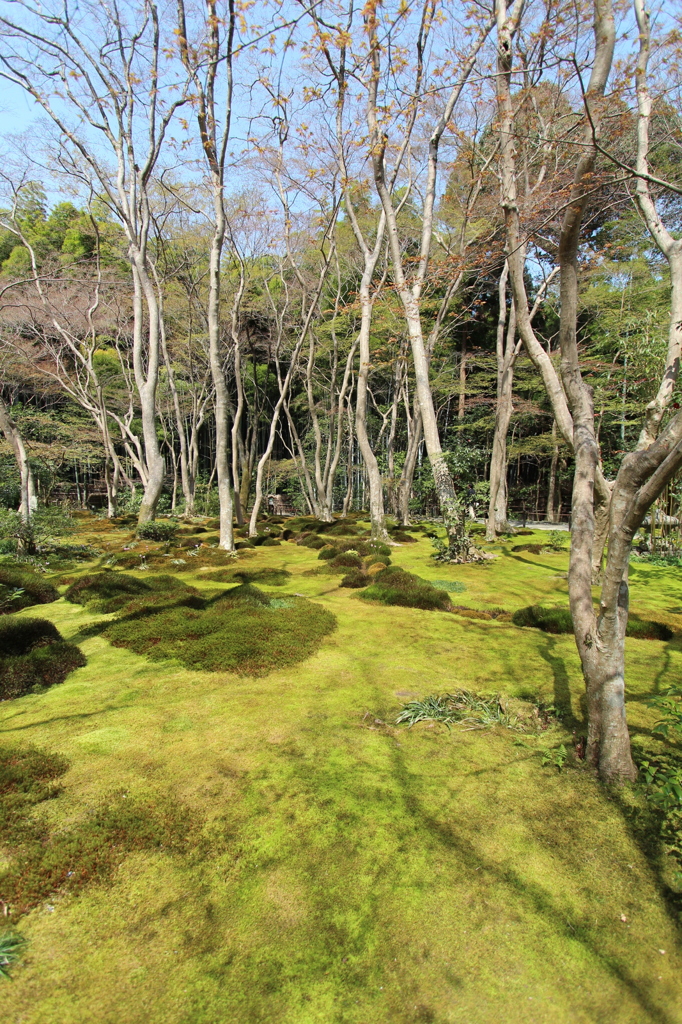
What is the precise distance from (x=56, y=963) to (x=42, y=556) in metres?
8.12

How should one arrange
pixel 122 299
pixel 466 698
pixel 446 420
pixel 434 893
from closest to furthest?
pixel 434 893, pixel 466 698, pixel 122 299, pixel 446 420

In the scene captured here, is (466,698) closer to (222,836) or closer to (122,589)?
(222,836)

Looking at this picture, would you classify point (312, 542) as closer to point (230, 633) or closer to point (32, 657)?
point (230, 633)

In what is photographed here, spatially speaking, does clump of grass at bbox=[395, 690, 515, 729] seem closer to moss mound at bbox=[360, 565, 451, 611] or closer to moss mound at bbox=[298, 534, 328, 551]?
moss mound at bbox=[360, 565, 451, 611]

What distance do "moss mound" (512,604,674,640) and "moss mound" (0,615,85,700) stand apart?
13.7ft

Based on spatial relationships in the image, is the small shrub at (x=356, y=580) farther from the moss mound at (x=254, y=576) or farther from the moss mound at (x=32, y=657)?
the moss mound at (x=32, y=657)

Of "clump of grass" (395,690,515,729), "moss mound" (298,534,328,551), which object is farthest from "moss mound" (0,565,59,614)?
"moss mound" (298,534,328,551)

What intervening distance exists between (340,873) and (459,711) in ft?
4.79

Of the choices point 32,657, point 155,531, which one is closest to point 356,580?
point 32,657

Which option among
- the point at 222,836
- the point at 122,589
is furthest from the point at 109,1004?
the point at 122,589

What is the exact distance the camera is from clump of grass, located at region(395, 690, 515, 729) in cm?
291

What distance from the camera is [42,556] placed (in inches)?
326

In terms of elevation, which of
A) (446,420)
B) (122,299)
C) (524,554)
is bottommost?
(524,554)

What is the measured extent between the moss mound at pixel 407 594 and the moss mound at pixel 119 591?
7.36ft
